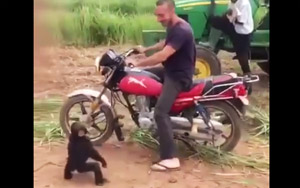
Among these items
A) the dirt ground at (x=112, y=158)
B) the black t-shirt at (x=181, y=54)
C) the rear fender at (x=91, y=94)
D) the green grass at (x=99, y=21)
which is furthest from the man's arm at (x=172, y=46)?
the rear fender at (x=91, y=94)

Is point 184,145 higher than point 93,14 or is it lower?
lower

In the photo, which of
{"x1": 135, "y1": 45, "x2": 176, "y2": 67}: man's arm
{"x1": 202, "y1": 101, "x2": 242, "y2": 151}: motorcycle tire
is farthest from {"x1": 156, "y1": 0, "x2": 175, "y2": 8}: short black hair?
{"x1": 202, "y1": 101, "x2": 242, "y2": 151}: motorcycle tire

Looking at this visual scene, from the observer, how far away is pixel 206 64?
402 cm

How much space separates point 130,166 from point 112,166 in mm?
93

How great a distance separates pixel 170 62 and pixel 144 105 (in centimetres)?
26

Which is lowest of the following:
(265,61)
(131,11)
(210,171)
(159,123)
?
(210,171)

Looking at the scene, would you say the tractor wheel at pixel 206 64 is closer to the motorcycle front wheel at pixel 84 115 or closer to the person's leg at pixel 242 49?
the person's leg at pixel 242 49

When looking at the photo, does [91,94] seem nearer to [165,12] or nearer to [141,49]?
[141,49]

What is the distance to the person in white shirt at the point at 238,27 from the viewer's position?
402 centimetres

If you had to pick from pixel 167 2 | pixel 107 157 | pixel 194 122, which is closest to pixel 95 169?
pixel 107 157

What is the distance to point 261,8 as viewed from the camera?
4.00 metres

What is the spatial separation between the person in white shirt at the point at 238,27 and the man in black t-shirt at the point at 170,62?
0.54 feet

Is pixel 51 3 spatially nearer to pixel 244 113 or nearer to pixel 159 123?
pixel 159 123
